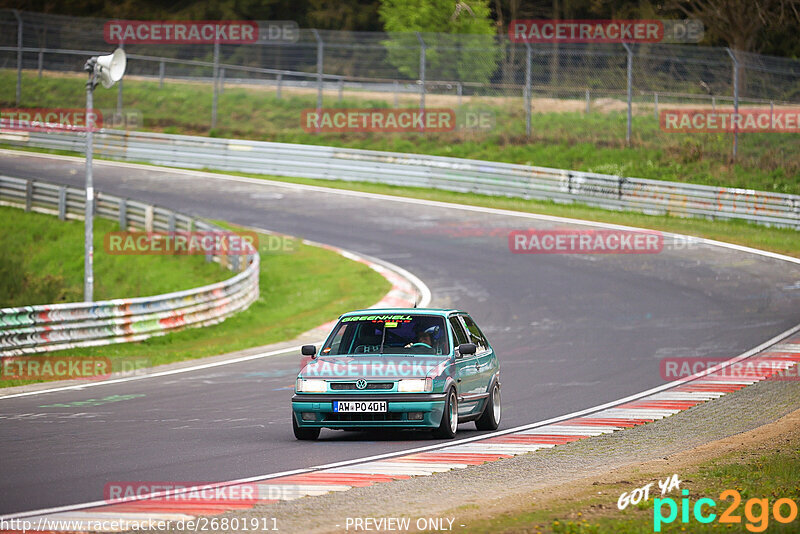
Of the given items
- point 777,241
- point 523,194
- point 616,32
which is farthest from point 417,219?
point 616,32

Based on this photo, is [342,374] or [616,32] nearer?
[342,374]

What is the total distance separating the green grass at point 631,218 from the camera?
28797 mm

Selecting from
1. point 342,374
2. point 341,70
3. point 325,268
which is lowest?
point 325,268

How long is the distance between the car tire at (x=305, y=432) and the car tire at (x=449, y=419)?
4.07 feet

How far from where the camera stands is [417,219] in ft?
106

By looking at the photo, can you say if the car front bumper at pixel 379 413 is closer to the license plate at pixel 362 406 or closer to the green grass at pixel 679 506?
the license plate at pixel 362 406

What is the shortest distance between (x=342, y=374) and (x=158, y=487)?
292cm

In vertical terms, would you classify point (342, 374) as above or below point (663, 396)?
above

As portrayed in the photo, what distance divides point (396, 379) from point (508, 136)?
30.3 metres

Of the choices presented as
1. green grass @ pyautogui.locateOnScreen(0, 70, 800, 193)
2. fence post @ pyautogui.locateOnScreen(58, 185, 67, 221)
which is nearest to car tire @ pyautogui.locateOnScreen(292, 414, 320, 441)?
fence post @ pyautogui.locateOnScreen(58, 185, 67, 221)

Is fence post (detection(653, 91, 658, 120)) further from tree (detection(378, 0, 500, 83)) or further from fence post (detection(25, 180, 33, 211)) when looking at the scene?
fence post (detection(25, 180, 33, 211))

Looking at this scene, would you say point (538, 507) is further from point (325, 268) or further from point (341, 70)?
point (341, 70)

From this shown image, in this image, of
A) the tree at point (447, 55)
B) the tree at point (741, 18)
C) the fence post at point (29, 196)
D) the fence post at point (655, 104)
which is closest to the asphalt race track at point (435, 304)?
the fence post at point (29, 196)

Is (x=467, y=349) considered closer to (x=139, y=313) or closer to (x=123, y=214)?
(x=139, y=313)
